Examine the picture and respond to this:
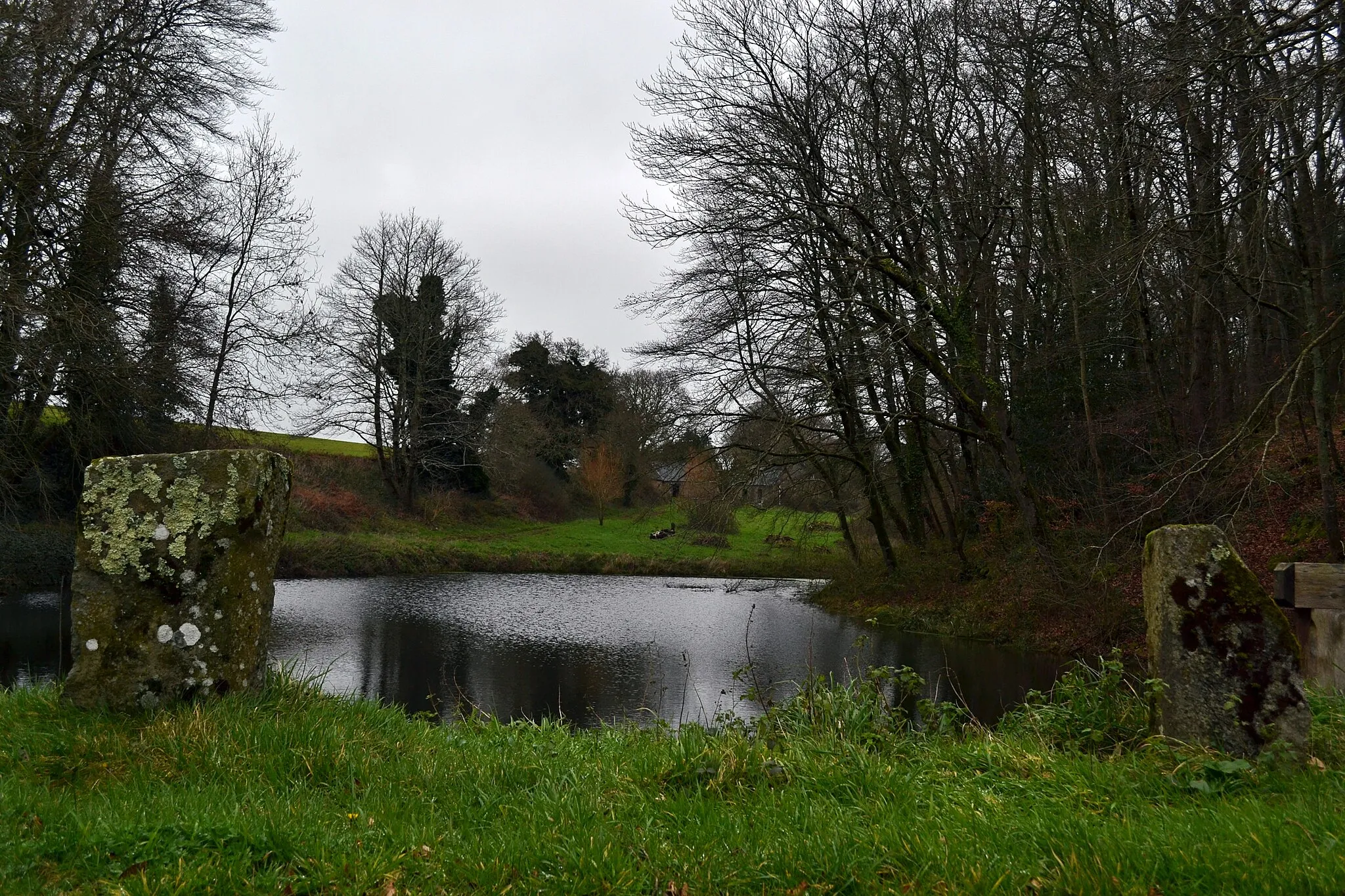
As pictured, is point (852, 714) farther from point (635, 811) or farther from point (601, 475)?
point (601, 475)

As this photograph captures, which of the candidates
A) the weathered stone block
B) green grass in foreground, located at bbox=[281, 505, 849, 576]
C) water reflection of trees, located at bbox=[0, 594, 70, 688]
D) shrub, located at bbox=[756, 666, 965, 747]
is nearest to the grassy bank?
green grass in foreground, located at bbox=[281, 505, 849, 576]

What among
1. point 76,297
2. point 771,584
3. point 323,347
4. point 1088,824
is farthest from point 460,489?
point 1088,824

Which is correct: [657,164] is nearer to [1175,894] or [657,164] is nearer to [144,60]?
[144,60]

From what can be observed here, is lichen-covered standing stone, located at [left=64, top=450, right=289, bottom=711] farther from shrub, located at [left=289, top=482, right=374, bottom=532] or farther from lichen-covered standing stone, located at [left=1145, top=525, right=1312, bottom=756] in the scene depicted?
shrub, located at [left=289, top=482, right=374, bottom=532]

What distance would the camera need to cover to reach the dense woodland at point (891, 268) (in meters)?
10.4

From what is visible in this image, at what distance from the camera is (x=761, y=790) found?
148 inches

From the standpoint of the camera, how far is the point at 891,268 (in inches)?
561

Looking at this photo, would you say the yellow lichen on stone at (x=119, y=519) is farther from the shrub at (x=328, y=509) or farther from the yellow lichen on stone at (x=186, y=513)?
the shrub at (x=328, y=509)

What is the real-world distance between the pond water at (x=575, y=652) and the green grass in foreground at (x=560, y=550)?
2497mm

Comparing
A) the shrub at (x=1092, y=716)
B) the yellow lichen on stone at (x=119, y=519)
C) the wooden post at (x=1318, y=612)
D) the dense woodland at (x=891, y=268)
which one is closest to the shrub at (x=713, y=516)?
the dense woodland at (x=891, y=268)

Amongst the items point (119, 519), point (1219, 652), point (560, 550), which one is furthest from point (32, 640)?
point (560, 550)

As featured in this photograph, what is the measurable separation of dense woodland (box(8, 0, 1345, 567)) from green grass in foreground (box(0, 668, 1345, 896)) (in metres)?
5.08

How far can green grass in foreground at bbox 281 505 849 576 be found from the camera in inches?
905

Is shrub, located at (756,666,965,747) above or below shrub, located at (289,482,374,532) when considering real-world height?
below
